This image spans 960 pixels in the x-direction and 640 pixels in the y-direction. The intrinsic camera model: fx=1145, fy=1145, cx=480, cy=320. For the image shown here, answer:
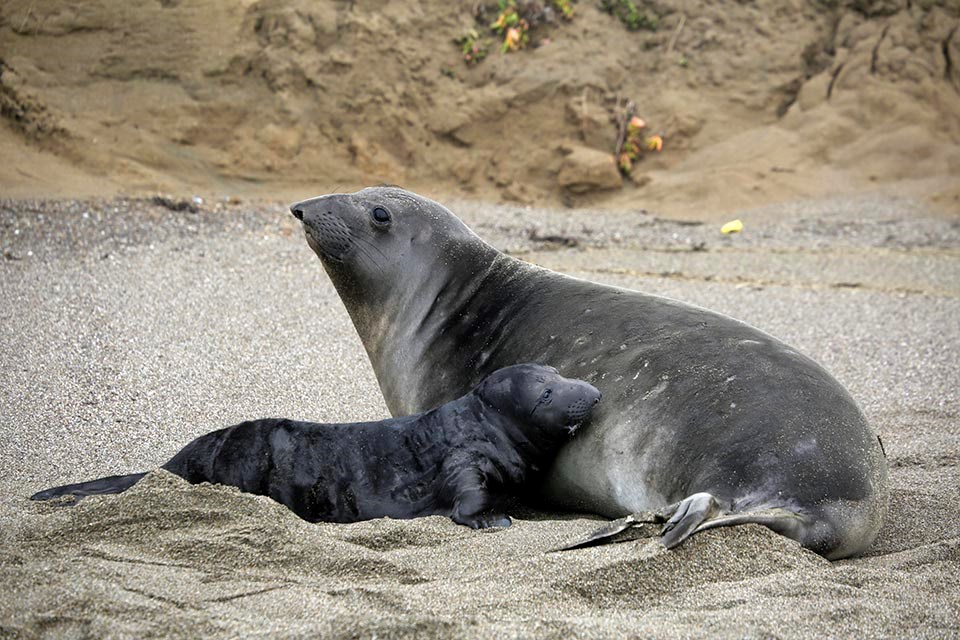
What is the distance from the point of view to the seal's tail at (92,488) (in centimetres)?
408

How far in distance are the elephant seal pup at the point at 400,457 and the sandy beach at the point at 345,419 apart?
24 centimetres

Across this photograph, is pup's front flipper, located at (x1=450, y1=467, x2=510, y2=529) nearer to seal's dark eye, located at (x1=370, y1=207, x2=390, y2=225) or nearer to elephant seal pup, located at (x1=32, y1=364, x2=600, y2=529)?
elephant seal pup, located at (x1=32, y1=364, x2=600, y2=529)

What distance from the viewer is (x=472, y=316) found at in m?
5.21

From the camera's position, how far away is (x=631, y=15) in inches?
556

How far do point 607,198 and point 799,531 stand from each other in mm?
9635

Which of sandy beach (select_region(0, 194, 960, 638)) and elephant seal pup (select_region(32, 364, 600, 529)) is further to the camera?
elephant seal pup (select_region(32, 364, 600, 529))

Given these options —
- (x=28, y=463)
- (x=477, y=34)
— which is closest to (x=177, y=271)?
(x=28, y=463)

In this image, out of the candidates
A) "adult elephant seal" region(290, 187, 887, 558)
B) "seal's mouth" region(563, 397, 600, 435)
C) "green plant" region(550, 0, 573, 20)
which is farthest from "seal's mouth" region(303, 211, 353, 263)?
"green plant" region(550, 0, 573, 20)

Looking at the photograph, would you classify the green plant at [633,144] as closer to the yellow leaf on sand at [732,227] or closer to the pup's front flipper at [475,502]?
the yellow leaf on sand at [732,227]

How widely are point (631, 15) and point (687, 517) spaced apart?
11738mm

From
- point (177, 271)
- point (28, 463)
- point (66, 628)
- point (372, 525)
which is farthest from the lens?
point (177, 271)

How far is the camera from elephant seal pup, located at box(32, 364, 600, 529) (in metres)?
4.14

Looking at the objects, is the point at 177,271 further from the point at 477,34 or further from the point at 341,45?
the point at 477,34

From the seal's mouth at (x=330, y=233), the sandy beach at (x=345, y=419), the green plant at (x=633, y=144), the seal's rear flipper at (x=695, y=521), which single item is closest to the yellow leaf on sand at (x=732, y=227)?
the sandy beach at (x=345, y=419)
